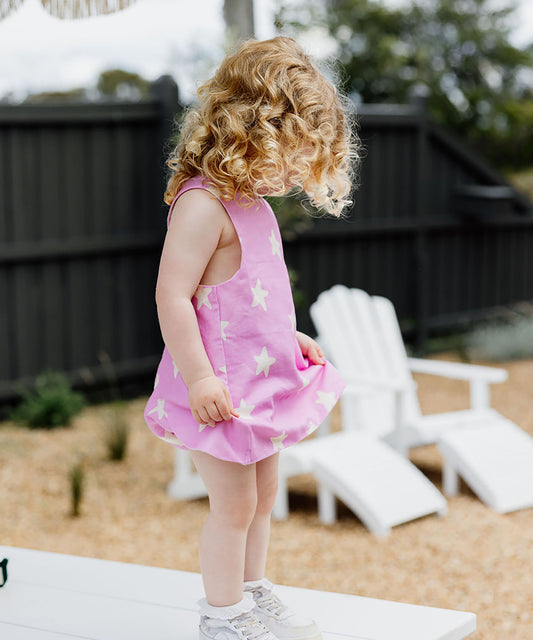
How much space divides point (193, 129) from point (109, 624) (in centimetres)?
110

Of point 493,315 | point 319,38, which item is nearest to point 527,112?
point 319,38

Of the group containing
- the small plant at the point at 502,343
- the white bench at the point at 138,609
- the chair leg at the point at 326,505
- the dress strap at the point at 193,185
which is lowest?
the small plant at the point at 502,343

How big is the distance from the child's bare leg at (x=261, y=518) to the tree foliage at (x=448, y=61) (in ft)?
37.8

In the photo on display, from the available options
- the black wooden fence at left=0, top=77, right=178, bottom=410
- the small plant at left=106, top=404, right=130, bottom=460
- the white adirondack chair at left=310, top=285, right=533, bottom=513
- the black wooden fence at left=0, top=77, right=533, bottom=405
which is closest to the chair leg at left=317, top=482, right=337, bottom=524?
the white adirondack chair at left=310, top=285, right=533, bottom=513

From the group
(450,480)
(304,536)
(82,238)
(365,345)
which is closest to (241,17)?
(82,238)

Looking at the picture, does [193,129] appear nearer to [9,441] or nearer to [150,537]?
[150,537]

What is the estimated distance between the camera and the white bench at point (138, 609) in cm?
193

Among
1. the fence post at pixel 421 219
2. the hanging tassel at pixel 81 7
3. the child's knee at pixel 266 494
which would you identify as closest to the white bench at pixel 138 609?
the child's knee at pixel 266 494

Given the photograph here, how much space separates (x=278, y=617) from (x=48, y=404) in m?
3.43

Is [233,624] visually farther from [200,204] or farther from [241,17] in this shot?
[241,17]

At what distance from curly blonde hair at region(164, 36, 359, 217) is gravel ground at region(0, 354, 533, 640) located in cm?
158

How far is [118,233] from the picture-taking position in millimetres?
5691

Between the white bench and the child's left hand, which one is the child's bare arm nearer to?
the child's left hand

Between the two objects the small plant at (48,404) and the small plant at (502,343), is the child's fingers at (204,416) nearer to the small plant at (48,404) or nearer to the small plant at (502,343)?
the small plant at (48,404)
